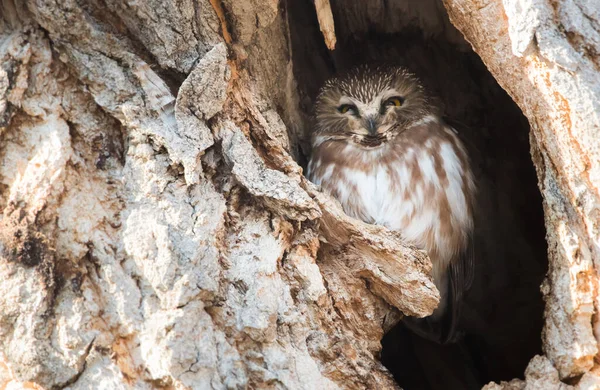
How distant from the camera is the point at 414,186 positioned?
3.37 meters

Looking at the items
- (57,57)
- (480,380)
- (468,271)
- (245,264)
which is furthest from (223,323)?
(480,380)

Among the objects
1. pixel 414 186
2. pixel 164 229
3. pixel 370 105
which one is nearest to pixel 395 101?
pixel 370 105

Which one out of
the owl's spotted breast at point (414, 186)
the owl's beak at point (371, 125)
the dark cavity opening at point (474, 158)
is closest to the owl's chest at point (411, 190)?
the owl's spotted breast at point (414, 186)

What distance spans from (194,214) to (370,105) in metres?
1.52

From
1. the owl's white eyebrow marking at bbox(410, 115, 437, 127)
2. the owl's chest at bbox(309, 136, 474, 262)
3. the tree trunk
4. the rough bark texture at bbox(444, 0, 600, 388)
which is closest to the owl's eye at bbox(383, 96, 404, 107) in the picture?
the owl's white eyebrow marking at bbox(410, 115, 437, 127)

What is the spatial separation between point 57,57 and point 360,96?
5.51 ft

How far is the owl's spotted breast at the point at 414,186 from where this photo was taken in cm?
333

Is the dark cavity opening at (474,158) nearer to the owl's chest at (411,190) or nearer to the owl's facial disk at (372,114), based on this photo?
the owl's facial disk at (372,114)

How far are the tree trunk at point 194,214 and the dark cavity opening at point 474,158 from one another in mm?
1215

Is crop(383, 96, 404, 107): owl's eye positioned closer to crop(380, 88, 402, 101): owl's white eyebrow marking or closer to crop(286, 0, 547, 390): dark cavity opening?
crop(380, 88, 402, 101): owl's white eyebrow marking

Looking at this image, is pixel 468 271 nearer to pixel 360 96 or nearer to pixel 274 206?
pixel 360 96

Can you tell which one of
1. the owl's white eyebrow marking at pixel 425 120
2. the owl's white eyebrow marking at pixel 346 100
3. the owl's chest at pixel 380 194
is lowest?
the owl's chest at pixel 380 194

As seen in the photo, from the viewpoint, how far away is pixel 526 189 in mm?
3971

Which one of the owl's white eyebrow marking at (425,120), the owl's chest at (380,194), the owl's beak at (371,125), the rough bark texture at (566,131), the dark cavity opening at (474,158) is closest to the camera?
the rough bark texture at (566,131)
